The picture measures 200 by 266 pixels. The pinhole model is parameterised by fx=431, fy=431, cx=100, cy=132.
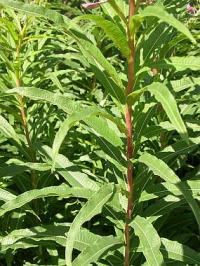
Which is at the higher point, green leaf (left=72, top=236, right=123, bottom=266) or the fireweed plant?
the fireweed plant

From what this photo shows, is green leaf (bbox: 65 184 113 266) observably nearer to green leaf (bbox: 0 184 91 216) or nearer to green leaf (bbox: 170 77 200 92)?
green leaf (bbox: 0 184 91 216)

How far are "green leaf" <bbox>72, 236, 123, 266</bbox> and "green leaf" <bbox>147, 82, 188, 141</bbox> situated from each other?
581 millimetres

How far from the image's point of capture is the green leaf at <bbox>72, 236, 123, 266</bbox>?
1461 mm

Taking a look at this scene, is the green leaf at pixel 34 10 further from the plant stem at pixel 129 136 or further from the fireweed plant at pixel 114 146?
the plant stem at pixel 129 136

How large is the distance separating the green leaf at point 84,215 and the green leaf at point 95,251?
117 millimetres

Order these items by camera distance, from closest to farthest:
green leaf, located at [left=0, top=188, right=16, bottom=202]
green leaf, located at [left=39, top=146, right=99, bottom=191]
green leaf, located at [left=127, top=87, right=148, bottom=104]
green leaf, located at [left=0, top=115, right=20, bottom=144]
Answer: green leaf, located at [left=127, top=87, right=148, bottom=104], green leaf, located at [left=39, top=146, right=99, bottom=191], green leaf, located at [left=0, top=188, right=16, bottom=202], green leaf, located at [left=0, top=115, right=20, bottom=144]

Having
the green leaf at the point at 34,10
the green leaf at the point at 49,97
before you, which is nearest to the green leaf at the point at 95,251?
the green leaf at the point at 49,97

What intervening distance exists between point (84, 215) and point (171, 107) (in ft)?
1.42

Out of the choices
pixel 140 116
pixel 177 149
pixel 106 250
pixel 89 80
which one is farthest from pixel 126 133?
pixel 89 80

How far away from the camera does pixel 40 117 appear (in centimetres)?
250

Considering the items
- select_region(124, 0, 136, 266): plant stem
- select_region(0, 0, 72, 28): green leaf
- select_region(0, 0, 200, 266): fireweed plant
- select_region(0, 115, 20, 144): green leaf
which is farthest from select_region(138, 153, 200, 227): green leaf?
select_region(0, 115, 20, 144): green leaf

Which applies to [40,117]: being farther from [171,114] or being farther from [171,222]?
[171,114]

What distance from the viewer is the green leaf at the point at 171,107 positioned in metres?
1.15

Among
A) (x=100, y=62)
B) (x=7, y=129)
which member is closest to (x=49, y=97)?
(x=100, y=62)
